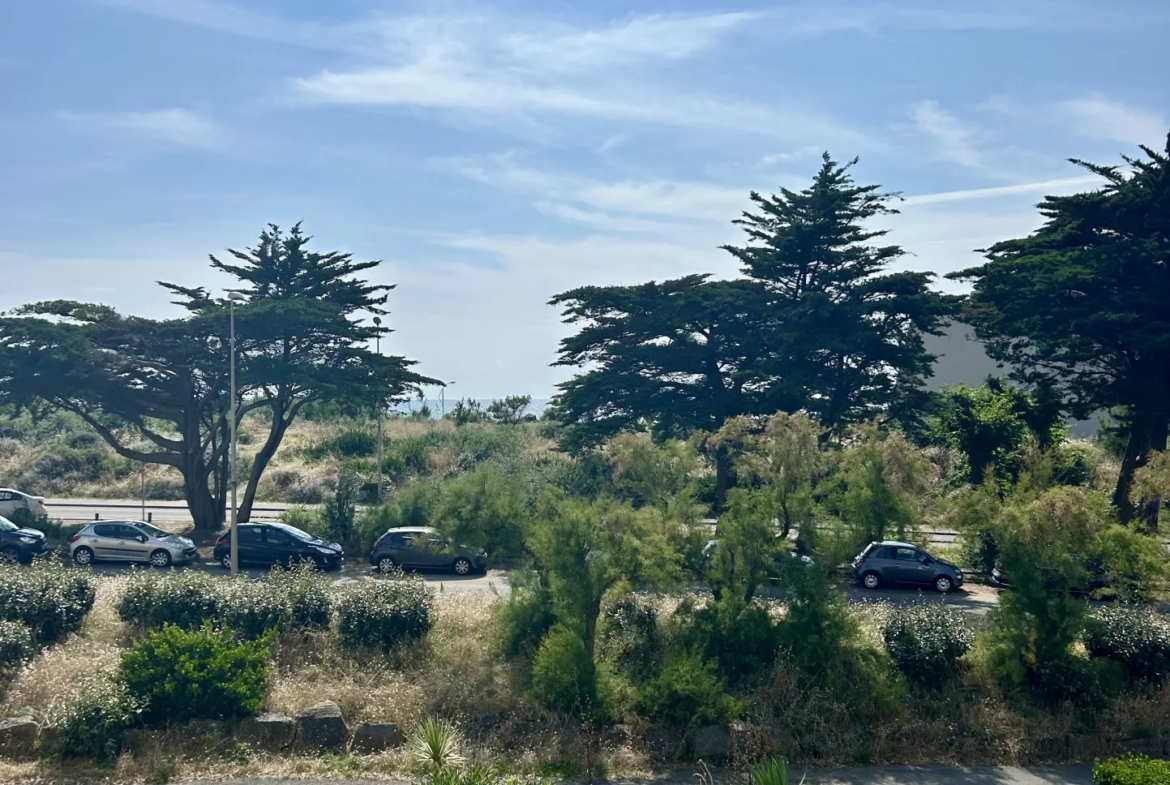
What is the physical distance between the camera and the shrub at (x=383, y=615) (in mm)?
18328

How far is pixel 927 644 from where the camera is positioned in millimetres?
17578

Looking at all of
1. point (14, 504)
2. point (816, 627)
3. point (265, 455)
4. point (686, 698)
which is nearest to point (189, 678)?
point (686, 698)

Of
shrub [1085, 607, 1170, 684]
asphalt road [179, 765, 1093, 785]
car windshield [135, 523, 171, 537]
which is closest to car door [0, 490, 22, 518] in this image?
car windshield [135, 523, 171, 537]

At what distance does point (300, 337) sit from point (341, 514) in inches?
278

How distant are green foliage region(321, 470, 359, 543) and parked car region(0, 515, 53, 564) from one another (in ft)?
28.4

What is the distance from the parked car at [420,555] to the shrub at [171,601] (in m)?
8.64

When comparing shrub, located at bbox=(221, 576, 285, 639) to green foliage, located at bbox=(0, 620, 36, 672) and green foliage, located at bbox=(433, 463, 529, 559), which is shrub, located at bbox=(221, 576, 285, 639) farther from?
green foliage, located at bbox=(433, 463, 529, 559)

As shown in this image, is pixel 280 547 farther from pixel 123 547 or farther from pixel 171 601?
pixel 171 601

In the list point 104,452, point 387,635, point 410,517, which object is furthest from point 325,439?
point 387,635

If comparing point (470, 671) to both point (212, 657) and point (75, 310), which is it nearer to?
point (212, 657)

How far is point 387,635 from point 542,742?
14.1 ft

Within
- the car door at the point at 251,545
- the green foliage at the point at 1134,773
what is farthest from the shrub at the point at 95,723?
the green foliage at the point at 1134,773

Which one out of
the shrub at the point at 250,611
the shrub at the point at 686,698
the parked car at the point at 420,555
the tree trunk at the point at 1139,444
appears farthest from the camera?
the tree trunk at the point at 1139,444

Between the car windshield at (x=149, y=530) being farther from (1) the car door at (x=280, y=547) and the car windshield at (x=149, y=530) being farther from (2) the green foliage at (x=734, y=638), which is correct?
(2) the green foliage at (x=734, y=638)
